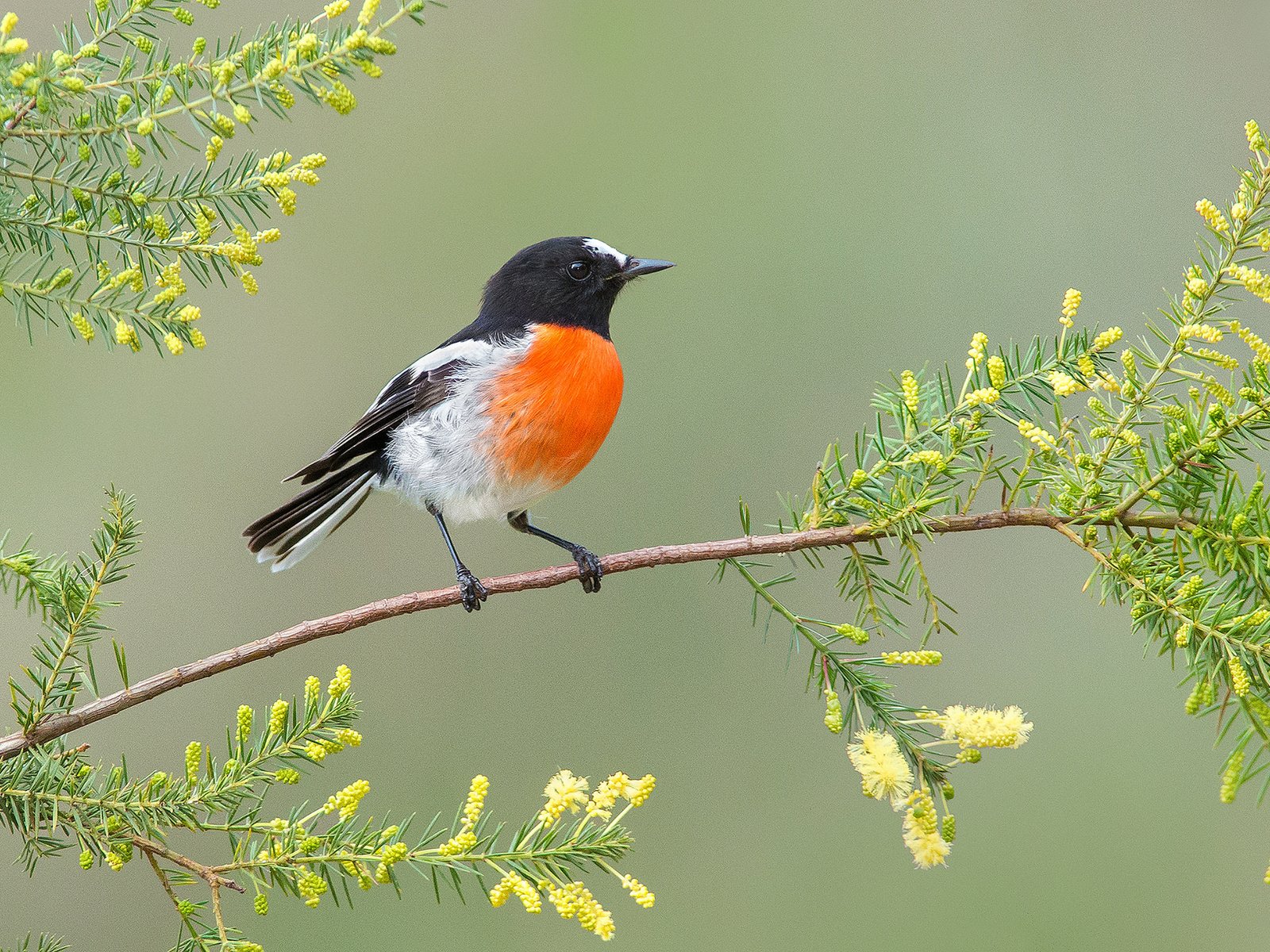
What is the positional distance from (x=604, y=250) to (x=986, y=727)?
211 cm

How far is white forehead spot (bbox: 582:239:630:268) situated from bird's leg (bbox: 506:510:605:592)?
79cm

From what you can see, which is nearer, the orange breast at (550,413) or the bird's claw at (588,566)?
the bird's claw at (588,566)

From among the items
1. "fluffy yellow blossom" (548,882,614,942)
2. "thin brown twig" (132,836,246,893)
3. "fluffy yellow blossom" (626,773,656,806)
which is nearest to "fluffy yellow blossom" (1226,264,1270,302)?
"fluffy yellow blossom" (626,773,656,806)

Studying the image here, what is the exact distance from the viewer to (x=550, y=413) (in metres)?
2.79

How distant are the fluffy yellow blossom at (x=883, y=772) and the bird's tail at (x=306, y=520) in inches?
73.4

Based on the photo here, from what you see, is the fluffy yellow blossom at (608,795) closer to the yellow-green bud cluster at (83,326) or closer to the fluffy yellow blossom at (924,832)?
the fluffy yellow blossom at (924,832)

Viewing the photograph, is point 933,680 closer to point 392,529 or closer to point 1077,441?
point 392,529

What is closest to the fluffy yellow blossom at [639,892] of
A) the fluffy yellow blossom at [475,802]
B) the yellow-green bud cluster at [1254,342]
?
the fluffy yellow blossom at [475,802]

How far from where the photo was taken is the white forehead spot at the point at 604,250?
10.4ft

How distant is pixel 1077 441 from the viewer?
1525 mm

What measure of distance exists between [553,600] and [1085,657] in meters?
1.94

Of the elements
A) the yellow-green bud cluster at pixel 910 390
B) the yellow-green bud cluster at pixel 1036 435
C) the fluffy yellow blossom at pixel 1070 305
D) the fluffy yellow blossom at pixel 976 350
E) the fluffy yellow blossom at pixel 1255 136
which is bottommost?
the yellow-green bud cluster at pixel 1036 435

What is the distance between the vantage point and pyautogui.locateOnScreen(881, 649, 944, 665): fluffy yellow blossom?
4.55 ft

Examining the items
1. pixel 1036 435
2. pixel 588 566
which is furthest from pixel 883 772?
pixel 588 566
